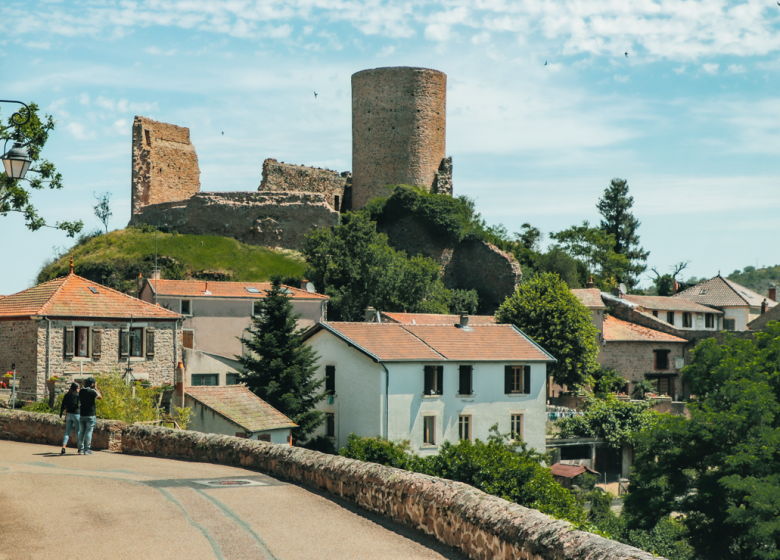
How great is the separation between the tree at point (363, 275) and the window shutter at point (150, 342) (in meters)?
18.2

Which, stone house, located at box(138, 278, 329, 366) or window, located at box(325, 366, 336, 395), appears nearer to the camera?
window, located at box(325, 366, 336, 395)

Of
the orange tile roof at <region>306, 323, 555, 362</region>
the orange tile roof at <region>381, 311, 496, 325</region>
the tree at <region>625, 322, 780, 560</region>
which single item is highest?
the orange tile roof at <region>381, 311, 496, 325</region>

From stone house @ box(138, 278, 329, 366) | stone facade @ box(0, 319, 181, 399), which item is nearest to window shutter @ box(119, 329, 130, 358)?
stone facade @ box(0, 319, 181, 399)

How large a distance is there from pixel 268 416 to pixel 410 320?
1696cm

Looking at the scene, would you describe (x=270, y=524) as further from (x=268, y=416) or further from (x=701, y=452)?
(x=701, y=452)

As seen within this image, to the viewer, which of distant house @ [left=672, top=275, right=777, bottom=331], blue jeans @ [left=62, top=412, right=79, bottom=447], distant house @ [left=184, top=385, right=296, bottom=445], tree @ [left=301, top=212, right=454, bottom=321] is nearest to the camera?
blue jeans @ [left=62, top=412, right=79, bottom=447]

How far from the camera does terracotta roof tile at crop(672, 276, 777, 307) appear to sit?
6400cm

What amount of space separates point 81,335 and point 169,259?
23.5 m

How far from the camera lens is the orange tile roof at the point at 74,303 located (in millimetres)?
26812

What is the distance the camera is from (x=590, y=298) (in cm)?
5047

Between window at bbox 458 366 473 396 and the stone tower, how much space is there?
26.0 metres

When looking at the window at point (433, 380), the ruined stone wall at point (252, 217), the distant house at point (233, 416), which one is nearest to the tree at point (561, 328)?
the window at point (433, 380)

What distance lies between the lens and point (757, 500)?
960 inches

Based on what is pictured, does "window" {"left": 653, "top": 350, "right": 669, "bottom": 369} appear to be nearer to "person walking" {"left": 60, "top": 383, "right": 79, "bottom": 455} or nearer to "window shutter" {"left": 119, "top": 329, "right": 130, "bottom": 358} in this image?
"window shutter" {"left": 119, "top": 329, "right": 130, "bottom": 358}
